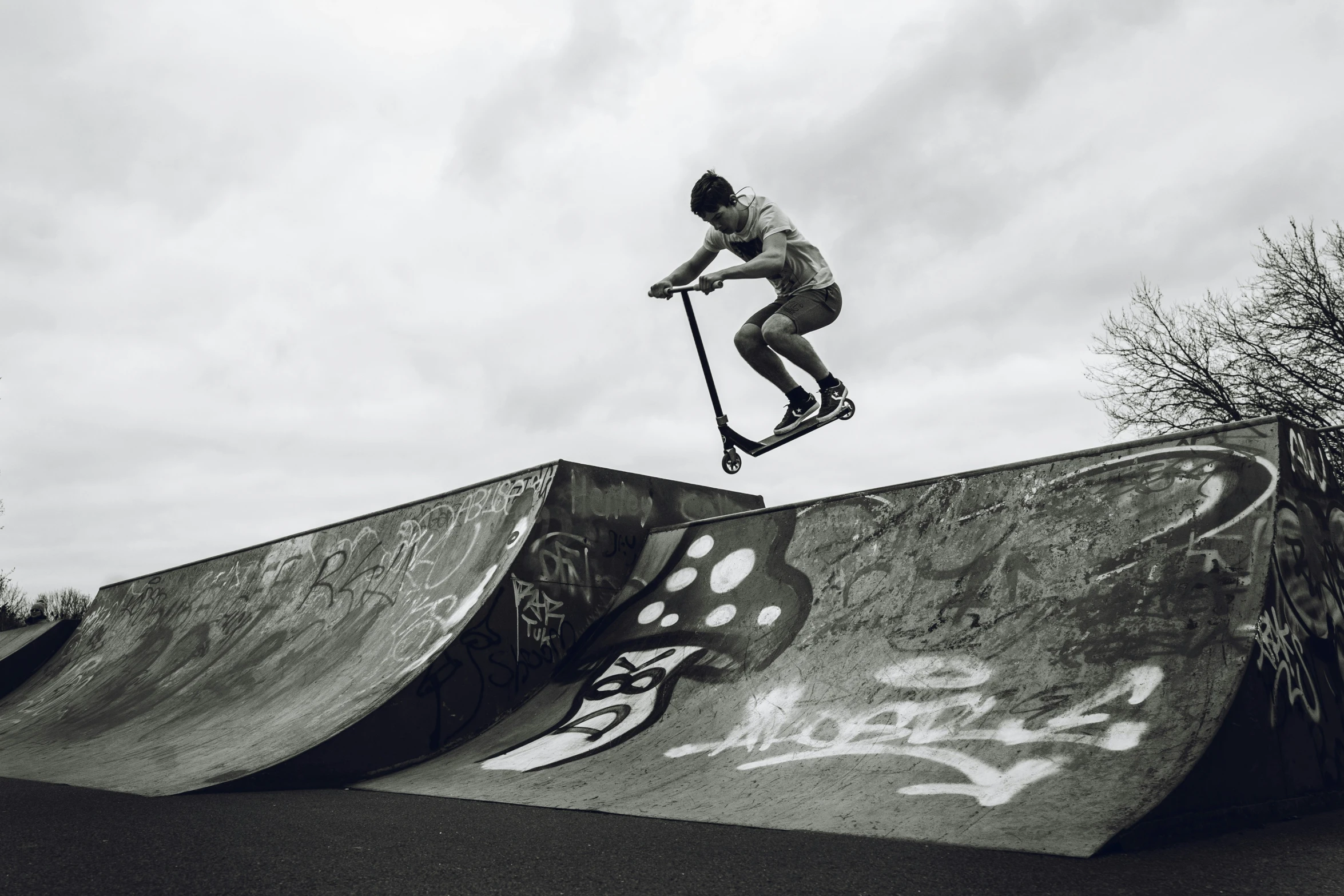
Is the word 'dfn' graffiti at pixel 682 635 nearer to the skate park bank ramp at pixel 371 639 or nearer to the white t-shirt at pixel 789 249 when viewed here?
the skate park bank ramp at pixel 371 639

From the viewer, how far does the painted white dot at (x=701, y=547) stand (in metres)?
7.82

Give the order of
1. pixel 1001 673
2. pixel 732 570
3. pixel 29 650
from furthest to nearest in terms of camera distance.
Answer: pixel 29 650
pixel 732 570
pixel 1001 673

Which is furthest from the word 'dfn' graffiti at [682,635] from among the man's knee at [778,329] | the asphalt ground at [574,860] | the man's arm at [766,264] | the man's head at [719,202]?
the man's head at [719,202]

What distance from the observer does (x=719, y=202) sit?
7.00m

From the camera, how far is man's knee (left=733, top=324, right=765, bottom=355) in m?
6.93

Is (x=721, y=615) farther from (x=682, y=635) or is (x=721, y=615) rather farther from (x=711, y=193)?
(x=711, y=193)

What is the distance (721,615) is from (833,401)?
1.82 metres

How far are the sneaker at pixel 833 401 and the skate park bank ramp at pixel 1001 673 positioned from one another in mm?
667

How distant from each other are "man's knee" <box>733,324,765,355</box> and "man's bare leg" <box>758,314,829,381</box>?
9cm

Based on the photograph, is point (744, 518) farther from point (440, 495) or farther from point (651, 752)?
point (440, 495)

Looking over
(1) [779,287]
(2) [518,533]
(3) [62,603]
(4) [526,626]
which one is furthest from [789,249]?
(3) [62,603]

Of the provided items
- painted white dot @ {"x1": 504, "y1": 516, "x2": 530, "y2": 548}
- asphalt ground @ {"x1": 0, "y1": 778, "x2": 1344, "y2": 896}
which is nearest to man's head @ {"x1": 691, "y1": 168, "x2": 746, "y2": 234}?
painted white dot @ {"x1": 504, "y1": 516, "x2": 530, "y2": 548}

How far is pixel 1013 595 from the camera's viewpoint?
5.33m

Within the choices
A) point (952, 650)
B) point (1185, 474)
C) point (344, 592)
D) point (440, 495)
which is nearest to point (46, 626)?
point (344, 592)
